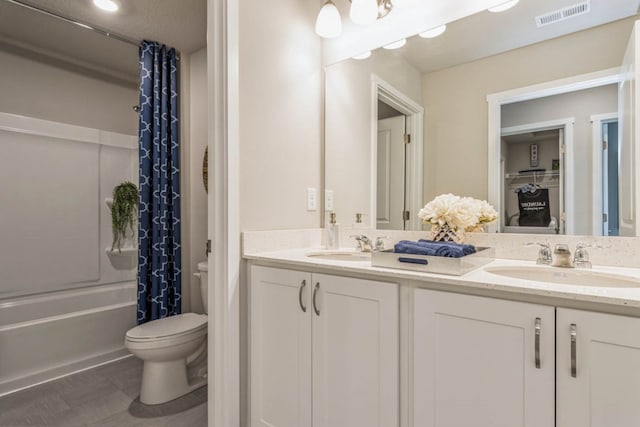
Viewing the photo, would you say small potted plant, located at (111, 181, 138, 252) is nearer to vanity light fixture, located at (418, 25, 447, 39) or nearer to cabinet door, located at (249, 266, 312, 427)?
cabinet door, located at (249, 266, 312, 427)

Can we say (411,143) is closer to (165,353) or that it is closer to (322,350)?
(322,350)

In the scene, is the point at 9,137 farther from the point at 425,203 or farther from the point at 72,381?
the point at 425,203

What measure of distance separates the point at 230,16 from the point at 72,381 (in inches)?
93.0

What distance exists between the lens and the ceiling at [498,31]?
1.22m

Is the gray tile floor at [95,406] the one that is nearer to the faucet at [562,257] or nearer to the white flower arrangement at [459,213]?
the white flower arrangement at [459,213]

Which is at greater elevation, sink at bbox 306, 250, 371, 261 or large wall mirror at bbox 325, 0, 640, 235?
large wall mirror at bbox 325, 0, 640, 235

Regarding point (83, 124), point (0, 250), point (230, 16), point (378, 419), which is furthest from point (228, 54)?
point (0, 250)

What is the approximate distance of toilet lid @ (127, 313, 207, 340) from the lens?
185cm

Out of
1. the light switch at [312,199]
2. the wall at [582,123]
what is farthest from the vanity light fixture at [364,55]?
the wall at [582,123]

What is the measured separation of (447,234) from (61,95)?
10.4ft

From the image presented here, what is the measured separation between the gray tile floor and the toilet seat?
0.37m

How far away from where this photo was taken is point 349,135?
6.29ft

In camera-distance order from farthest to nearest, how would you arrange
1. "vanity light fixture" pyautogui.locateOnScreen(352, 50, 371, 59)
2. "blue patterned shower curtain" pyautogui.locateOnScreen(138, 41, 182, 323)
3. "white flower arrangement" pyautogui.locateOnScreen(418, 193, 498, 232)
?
"blue patterned shower curtain" pyautogui.locateOnScreen(138, 41, 182, 323) → "vanity light fixture" pyautogui.locateOnScreen(352, 50, 371, 59) → "white flower arrangement" pyautogui.locateOnScreen(418, 193, 498, 232)

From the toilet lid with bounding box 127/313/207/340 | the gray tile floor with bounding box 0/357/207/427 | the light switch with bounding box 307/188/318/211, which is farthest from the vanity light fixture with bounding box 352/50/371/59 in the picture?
the gray tile floor with bounding box 0/357/207/427
